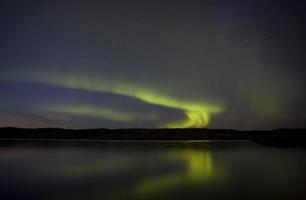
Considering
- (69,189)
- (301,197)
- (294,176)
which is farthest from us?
(294,176)

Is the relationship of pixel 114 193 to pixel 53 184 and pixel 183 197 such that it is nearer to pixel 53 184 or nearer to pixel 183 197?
pixel 183 197

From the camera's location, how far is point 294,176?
11930mm

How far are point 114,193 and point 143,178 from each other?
3014 mm

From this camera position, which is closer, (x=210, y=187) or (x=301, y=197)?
(x=301, y=197)

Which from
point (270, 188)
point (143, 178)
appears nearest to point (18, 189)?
point (143, 178)

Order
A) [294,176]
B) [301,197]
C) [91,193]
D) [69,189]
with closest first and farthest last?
[301,197] < [91,193] < [69,189] < [294,176]

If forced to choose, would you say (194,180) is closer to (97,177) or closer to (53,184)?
(97,177)

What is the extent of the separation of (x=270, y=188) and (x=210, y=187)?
5.08 feet

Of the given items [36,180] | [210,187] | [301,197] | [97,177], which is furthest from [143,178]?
[301,197]

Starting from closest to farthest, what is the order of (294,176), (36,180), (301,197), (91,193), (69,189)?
(301,197), (91,193), (69,189), (36,180), (294,176)

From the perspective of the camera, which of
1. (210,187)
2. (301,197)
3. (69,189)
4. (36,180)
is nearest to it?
(301,197)

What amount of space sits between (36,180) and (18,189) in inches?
78.7

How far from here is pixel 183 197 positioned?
7.89m

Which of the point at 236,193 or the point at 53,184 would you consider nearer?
the point at 236,193
